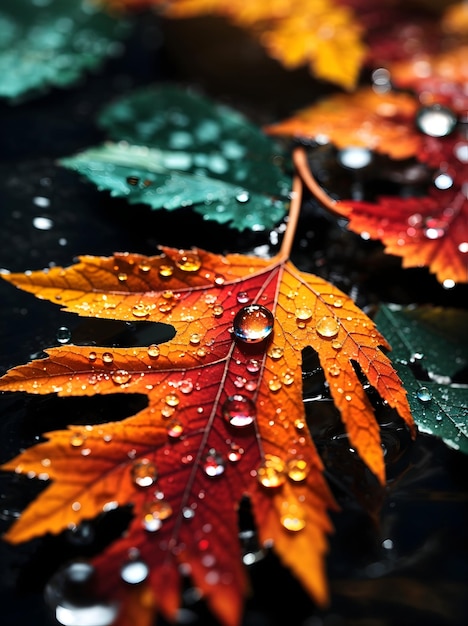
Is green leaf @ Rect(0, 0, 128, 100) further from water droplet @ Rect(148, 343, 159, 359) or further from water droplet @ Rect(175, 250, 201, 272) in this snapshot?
water droplet @ Rect(148, 343, 159, 359)

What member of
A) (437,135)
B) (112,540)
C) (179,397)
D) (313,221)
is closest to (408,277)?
(313,221)

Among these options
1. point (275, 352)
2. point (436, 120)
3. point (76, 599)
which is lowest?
point (76, 599)

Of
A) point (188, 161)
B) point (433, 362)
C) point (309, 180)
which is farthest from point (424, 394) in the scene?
point (188, 161)

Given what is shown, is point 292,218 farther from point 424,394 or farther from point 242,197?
point 424,394

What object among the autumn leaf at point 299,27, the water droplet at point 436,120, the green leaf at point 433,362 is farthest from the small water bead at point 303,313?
the autumn leaf at point 299,27

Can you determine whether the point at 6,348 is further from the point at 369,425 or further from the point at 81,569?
the point at 369,425

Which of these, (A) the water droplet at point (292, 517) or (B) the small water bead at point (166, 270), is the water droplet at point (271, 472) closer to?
(A) the water droplet at point (292, 517)
